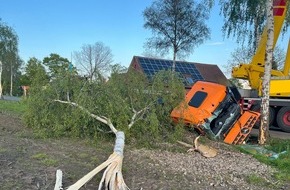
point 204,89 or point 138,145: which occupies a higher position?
point 204,89

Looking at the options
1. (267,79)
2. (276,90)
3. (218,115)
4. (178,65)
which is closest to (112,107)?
(218,115)

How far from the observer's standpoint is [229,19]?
1794cm

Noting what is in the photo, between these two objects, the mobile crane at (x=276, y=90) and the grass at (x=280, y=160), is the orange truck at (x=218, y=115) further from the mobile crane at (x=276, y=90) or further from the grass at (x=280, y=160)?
the mobile crane at (x=276, y=90)

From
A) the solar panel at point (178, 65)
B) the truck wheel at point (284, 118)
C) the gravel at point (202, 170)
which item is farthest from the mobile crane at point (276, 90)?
the solar panel at point (178, 65)

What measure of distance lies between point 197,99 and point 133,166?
430 centimetres

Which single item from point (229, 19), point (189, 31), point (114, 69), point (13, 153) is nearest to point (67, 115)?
point (114, 69)

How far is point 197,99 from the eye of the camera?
9742 mm

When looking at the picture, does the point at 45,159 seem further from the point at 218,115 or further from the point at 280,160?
the point at 218,115

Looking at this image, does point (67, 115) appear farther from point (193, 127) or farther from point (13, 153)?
point (193, 127)

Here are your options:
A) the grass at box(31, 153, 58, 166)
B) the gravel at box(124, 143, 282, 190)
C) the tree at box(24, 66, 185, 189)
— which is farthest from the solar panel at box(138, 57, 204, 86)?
the grass at box(31, 153, 58, 166)

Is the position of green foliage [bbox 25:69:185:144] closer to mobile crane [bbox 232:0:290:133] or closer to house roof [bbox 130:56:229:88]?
mobile crane [bbox 232:0:290:133]

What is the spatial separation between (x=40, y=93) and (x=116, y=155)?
13.8 ft

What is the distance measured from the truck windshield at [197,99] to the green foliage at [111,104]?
1.28 meters

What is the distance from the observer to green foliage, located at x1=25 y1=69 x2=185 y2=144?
25.5ft
